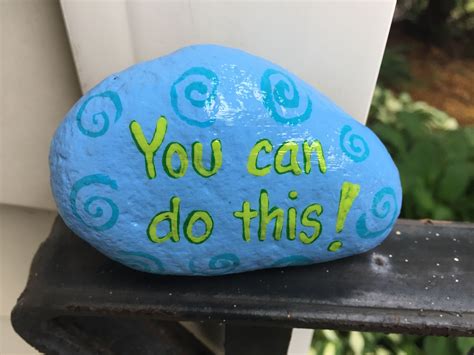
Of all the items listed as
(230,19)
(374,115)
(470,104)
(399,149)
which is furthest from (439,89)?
(230,19)

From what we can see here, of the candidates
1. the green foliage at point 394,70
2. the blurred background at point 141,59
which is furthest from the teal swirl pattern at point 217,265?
the green foliage at point 394,70

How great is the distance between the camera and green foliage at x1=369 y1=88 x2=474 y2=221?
105 centimetres

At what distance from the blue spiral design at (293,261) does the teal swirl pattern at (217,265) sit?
46mm

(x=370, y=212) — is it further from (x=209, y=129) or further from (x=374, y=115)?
(x=374, y=115)

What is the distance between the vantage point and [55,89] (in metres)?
0.69

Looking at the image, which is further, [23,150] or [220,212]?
[23,150]

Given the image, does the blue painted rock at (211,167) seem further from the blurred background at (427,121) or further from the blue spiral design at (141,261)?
the blurred background at (427,121)

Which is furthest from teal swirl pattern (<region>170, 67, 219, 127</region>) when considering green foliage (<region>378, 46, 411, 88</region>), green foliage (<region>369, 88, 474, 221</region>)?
green foliage (<region>378, 46, 411, 88</region>)

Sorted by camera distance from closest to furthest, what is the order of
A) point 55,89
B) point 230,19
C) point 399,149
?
point 230,19
point 55,89
point 399,149

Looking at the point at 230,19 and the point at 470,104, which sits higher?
the point at 230,19

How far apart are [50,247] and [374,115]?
104 cm

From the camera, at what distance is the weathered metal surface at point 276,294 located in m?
0.53

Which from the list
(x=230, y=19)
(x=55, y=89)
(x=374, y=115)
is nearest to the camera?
(x=230, y=19)

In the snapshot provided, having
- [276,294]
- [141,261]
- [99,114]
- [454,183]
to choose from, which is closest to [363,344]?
[454,183]
